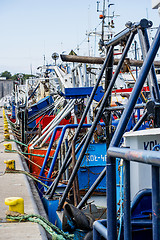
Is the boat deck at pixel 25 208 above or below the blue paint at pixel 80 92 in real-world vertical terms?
below

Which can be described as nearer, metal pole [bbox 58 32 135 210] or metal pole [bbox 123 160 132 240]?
metal pole [bbox 123 160 132 240]

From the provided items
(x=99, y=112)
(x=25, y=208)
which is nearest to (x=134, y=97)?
(x=99, y=112)

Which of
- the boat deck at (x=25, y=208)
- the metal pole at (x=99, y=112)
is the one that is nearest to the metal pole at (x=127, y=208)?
the boat deck at (x=25, y=208)

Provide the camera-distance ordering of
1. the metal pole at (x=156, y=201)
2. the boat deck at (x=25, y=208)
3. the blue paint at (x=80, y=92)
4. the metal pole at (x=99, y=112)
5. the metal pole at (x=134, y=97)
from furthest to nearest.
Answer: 1. the blue paint at (x=80, y=92)
2. the metal pole at (x=99, y=112)
3. the boat deck at (x=25, y=208)
4. the metal pole at (x=134, y=97)
5. the metal pole at (x=156, y=201)

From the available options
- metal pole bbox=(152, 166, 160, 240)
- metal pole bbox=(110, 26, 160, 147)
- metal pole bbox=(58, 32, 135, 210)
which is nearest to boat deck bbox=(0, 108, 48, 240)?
metal pole bbox=(58, 32, 135, 210)

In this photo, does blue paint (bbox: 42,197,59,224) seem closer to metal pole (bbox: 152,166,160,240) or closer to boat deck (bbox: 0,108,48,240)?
boat deck (bbox: 0,108,48,240)

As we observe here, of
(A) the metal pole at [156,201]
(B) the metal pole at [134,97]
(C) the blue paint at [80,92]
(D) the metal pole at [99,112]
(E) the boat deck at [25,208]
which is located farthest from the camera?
(C) the blue paint at [80,92]

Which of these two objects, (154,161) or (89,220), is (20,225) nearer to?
(89,220)

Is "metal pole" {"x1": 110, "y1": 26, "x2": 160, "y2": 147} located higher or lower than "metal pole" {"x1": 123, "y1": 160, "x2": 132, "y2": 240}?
higher

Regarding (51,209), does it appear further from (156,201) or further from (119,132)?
(156,201)

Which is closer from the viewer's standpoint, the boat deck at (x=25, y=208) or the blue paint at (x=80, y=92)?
the boat deck at (x=25, y=208)

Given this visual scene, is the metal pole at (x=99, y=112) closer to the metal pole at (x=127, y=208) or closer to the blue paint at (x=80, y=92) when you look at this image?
the metal pole at (x=127, y=208)

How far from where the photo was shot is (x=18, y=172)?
6738 mm

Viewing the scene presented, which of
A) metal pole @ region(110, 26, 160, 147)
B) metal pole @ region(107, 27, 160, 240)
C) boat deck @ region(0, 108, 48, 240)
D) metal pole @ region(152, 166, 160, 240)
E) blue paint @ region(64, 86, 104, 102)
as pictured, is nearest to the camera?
metal pole @ region(152, 166, 160, 240)
